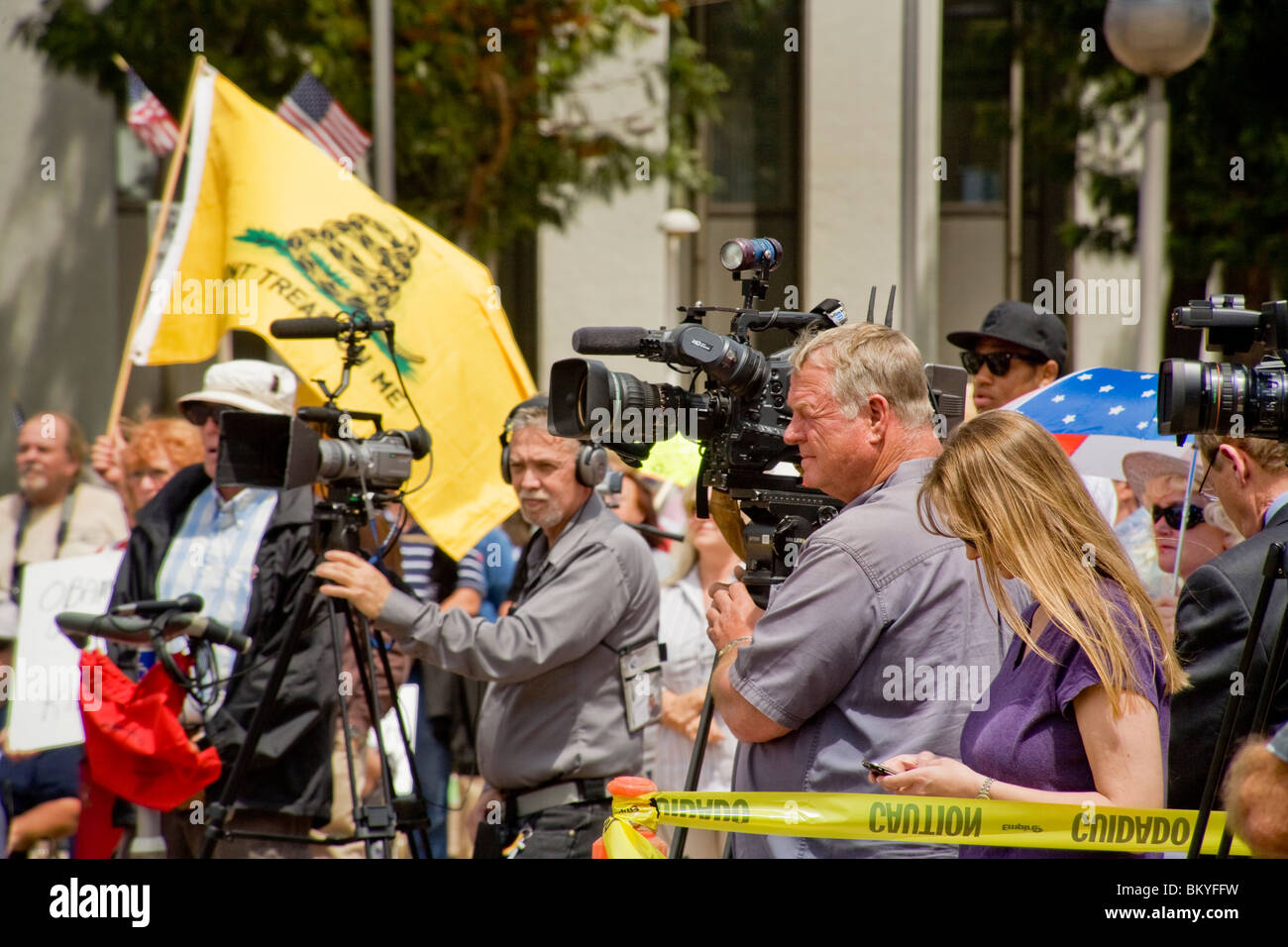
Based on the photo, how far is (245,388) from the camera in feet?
15.8

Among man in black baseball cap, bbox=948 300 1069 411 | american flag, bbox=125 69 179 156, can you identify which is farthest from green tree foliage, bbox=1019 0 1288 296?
american flag, bbox=125 69 179 156

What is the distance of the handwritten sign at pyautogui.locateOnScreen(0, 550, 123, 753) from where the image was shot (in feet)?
15.9

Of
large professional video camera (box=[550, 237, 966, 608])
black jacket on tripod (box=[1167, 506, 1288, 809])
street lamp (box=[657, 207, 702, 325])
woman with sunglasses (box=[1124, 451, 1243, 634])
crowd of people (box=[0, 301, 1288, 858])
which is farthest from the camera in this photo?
street lamp (box=[657, 207, 702, 325])

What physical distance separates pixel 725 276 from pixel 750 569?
9.53m

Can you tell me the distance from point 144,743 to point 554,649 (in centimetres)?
118

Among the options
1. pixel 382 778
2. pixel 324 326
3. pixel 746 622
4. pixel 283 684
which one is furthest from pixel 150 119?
pixel 746 622

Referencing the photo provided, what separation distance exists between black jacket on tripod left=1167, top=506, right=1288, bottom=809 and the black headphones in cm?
165

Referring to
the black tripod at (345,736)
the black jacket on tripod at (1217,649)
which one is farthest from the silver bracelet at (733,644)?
the black tripod at (345,736)

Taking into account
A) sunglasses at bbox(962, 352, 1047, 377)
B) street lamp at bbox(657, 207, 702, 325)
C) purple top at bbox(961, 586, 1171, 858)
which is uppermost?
street lamp at bbox(657, 207, 702, 325)

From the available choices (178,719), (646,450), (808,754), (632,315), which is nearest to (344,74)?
(632,315)

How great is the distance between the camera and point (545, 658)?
12.6ft

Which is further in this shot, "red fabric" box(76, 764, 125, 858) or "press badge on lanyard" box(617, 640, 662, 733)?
"red fabric" box(76, 764, 125, 858)

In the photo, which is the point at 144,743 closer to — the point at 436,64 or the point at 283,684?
the point at 283,684

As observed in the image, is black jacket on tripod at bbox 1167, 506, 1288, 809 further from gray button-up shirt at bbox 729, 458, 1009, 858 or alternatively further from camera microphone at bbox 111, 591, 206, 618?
camera microphone at bbox 111, 591, 206, 618
